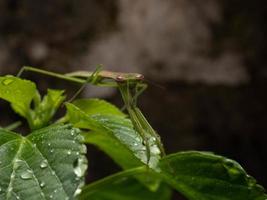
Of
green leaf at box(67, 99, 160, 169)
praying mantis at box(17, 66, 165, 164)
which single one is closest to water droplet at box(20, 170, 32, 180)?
green leaf at box(67, 99, 160, 169)

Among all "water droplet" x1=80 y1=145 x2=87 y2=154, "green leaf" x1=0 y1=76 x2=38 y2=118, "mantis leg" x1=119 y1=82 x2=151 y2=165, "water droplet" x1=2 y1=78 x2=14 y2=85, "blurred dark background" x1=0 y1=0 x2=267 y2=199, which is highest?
"water droplet" x1=2 y1=78 x2=14 y2=85

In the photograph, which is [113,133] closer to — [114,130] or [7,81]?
[114,130]

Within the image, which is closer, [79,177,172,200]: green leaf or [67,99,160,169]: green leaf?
[67,99,160,169]: green leaf

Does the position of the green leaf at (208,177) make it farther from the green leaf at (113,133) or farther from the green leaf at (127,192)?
the green leaf at (127,192)

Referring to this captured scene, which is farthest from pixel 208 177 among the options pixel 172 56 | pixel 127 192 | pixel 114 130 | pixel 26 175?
pixel 172 56

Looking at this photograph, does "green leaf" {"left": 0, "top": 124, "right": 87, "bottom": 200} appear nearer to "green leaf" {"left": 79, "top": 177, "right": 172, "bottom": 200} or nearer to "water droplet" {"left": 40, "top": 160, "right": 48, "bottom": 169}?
"water droplet" {"left": 40, "top": 160, "right": 48, "bottom": 169}

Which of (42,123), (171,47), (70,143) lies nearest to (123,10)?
(171,47)

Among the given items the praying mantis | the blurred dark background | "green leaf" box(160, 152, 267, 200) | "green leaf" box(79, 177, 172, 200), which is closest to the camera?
"green leaf" box(160, 152, 267, 200)

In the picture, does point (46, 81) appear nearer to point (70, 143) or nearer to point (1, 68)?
point (1, 68)
